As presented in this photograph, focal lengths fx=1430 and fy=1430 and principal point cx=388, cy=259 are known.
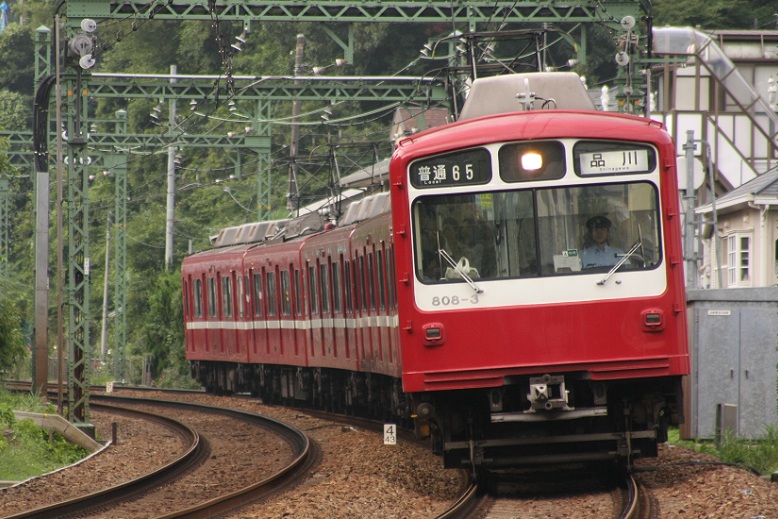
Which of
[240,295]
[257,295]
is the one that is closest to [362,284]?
[257,295]

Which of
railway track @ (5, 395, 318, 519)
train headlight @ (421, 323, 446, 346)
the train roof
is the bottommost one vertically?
railway track @ (5, 395, 318, 519)

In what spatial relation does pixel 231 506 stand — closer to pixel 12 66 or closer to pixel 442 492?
pixel 442 492

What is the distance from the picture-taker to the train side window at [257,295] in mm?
25062

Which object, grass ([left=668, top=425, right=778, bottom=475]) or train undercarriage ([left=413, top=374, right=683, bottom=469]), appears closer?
train undercarriage ([left=413, top=374, right=683, bottom=469])

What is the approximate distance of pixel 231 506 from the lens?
11.4 meters

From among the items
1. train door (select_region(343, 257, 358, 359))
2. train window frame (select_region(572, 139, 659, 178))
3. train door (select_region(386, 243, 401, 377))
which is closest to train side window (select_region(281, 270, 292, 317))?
train door (select_region(343, 257, 358, 359))

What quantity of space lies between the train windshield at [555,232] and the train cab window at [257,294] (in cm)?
1434

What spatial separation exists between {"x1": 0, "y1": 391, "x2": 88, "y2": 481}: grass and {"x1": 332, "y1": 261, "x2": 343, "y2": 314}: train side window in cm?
397

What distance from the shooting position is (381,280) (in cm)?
1568

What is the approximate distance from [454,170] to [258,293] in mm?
14656

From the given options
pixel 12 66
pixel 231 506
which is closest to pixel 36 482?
pixel 231 506

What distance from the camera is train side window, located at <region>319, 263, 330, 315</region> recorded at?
20.1 meters

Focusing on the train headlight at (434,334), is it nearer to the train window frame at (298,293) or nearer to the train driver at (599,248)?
the train driver at (599,248)

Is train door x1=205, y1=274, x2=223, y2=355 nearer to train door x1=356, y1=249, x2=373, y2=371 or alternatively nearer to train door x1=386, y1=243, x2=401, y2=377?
train door x1=356, y1=249, x2=373, y2=371
